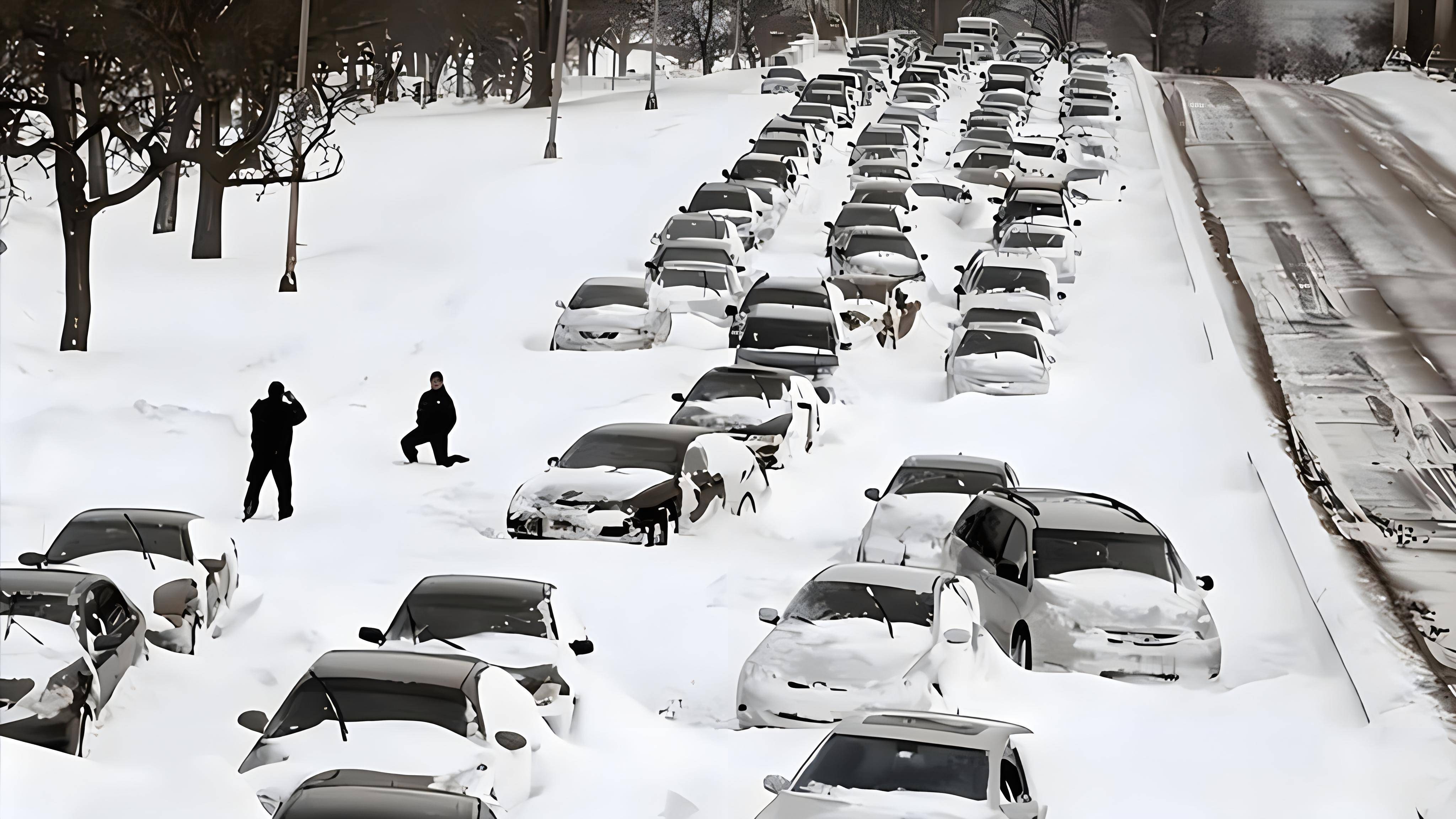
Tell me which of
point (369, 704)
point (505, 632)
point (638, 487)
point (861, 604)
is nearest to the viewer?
point (369, 704)

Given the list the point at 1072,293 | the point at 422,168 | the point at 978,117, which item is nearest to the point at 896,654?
the point at 1072,293

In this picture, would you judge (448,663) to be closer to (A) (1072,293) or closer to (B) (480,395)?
(B) (480,395)

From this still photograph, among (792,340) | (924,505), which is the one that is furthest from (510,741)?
(792,340)

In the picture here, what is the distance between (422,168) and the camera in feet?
148

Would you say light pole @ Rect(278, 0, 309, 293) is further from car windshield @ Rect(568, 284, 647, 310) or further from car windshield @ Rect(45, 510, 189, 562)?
car windshield @ Rect(45, 510, 189, 562)

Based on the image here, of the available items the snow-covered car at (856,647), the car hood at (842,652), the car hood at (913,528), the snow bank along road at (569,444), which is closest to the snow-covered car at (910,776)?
the snow bank along road at (569,444)

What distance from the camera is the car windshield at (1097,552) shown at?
13969 mm

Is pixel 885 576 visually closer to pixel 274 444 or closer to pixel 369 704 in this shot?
pixel 369 704

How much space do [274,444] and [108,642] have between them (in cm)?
700

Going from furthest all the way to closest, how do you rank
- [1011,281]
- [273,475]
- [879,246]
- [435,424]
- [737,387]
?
[879,246] → [1011,281] → [737,387] → [435,424] → [273,475]

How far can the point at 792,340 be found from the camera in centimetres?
2412

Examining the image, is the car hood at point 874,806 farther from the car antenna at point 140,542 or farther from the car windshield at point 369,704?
the car antenna at point 140,542

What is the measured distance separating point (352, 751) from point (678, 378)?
14994 mm

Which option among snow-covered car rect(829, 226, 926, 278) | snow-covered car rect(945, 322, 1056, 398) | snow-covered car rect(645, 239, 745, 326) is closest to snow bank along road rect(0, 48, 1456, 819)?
snow-covered car rect(945, 322, 1056, 398)
